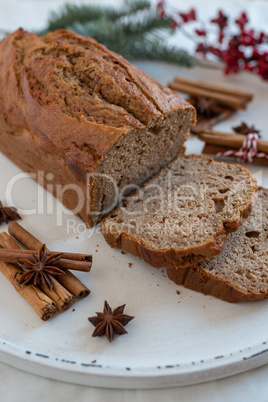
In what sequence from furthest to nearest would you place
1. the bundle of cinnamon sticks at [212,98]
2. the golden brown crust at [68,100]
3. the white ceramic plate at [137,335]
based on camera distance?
the bundle of cinnamon sticks at [212,98] < the golden brown crust at [68,100] < the white ceramic plate at [137,335]

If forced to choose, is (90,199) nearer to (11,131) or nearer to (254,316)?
(11,131)

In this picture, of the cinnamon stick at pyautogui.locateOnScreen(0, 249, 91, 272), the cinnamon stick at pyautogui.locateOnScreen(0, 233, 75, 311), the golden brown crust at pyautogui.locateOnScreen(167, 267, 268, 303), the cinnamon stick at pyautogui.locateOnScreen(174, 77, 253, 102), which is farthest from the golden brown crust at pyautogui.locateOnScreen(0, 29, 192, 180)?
the cinnamon stick at pyautogui.locateOnScreen(174, 77, 253, 102)

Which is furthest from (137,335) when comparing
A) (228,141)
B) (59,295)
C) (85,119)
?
(228,141)

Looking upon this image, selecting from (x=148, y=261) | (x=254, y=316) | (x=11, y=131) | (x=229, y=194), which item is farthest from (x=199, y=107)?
(x=254, y=316)

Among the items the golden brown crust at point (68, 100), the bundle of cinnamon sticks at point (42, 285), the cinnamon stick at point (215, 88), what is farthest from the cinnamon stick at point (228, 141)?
the bundle of cinnamon sticks at point (42, 285)

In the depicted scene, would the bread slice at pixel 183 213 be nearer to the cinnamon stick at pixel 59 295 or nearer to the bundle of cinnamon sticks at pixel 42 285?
the bundle of cinnamon sticks at pixel 42 285
